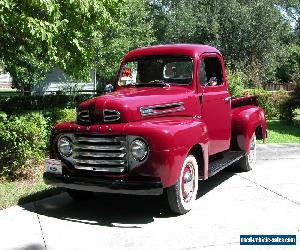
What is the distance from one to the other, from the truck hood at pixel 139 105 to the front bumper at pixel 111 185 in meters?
Answer: 0.76

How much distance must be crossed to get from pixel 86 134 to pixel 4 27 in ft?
12.0

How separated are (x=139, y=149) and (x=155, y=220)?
3.22ft

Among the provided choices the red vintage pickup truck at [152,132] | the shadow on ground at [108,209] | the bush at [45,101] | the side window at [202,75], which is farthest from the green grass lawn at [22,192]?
the bush at [45,101]

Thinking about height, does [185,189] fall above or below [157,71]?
below

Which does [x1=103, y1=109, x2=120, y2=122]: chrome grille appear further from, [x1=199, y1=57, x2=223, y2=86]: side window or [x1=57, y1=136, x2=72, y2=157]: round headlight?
[x1=199, y1=57, x2=223, y2=86]: side window

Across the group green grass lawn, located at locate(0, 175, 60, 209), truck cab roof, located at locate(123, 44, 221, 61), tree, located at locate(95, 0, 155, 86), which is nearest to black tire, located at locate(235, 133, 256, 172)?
truck cab roof, located at locate(123, 44, 221, 61)

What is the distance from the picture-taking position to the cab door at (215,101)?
23.2 feet

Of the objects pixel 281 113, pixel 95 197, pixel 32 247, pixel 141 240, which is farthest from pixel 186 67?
pixel 281 113

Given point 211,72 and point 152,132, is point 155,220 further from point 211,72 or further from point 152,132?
point 211,72

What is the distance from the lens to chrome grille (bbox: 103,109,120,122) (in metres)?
5.80

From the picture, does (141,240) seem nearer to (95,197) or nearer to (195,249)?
(195,249)

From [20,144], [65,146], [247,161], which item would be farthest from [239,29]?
[65,146]

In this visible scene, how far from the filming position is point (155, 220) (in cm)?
587

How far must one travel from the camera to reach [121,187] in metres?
5.43
